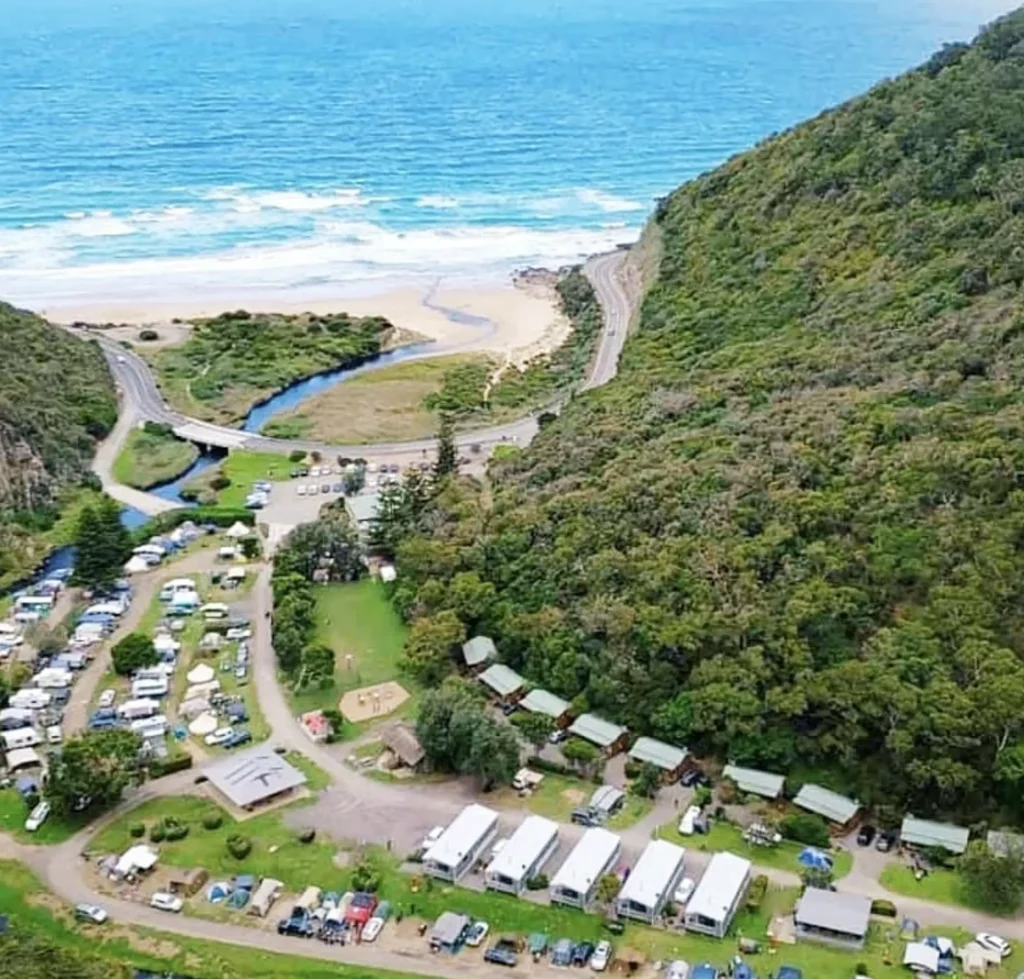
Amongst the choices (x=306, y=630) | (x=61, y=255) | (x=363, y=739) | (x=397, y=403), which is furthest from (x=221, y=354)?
(x=363, y=739)

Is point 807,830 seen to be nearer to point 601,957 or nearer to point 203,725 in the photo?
point 601,957

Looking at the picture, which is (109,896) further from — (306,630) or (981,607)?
(981,607)

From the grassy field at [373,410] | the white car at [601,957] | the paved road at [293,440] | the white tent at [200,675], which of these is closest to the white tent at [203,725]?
the white tent at [200,675]

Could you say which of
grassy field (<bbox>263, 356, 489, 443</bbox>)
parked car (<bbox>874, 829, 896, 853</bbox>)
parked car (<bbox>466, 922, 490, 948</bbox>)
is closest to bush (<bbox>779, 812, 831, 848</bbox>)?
parked car (<bbox>874, 829, 896, 853</bbox>)

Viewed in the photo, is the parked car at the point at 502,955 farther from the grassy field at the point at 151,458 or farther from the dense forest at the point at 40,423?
the grassy field at the point at 151,458

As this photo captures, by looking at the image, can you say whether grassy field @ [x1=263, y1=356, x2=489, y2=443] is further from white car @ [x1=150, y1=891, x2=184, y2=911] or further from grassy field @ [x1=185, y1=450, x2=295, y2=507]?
white car @ [x1=150, y1=891, x2=184, y2=911]

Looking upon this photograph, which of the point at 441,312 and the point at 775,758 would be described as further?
the point at 441,312

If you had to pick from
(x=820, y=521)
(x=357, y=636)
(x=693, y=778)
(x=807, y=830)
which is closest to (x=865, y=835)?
(x=807, y=830)
